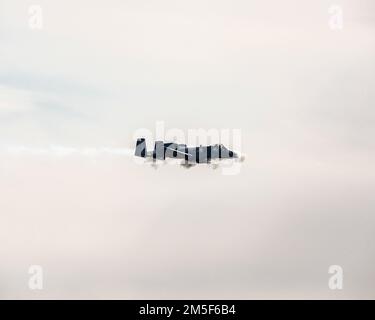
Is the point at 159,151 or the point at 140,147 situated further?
the point at 140,147

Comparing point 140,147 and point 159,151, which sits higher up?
point 140,147

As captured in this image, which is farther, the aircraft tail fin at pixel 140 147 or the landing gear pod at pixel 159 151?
the aircraft tail fin at pixel 140 147

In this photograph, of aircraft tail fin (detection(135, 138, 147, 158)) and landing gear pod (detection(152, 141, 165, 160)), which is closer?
landing gear pod (detection(152, 141, 165, 160))
